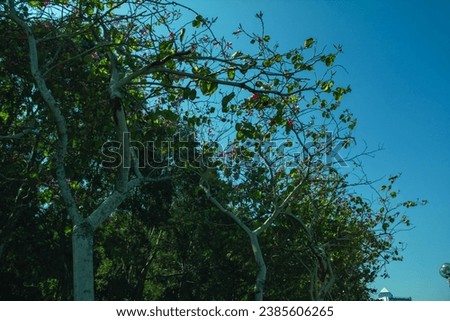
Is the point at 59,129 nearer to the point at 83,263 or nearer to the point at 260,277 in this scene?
the point at 83,263

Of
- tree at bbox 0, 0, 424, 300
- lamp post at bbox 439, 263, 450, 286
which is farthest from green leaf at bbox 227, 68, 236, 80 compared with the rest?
lamp post at bbox 439, 263, 450, 286

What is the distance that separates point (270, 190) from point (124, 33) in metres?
7.08

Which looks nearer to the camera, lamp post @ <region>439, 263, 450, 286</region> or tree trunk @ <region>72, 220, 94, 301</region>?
tree trunk @ <region>72, 220, 94, 301</region>

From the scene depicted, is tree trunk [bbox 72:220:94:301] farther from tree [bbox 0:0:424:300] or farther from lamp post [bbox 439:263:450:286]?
lamp post [bbox 439:263:450:286]

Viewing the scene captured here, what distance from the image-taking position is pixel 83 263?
7449 mm

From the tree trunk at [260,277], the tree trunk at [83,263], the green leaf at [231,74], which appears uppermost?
the green leaf at [231,74]

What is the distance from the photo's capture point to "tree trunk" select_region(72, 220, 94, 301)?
24.2 ft

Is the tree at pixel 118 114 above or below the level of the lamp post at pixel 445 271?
above

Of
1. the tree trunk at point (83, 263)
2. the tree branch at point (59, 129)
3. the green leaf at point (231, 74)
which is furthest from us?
the green leaf at point (231, 74)

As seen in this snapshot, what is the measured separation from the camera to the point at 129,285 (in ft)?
69.7

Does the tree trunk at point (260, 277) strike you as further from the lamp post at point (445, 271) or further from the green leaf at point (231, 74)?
the green leaf at point (231, 74)

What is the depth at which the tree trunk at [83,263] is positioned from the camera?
24.2 feet

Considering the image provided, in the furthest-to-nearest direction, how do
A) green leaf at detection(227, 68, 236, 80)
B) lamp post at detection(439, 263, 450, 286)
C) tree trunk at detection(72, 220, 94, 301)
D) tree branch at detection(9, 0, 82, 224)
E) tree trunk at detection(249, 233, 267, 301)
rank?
tree trunk at detection(249, 233, 267, 301) < lamp post at detection(439, 263, 450, 286) < green leaf at detection(227, 68, 236, 80) < tree branch at detection(9, 0, 82, 224) < tree trunk at detection(72, 220, 94, 301)

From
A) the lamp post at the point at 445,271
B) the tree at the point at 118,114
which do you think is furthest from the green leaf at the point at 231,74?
the lamp post at the point at 445,271
